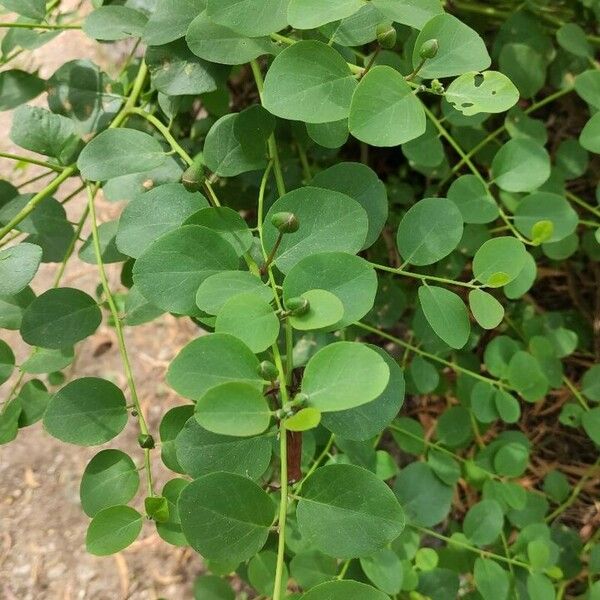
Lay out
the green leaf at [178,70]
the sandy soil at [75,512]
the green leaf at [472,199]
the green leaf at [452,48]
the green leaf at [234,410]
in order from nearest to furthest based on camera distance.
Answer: the green leaf at [234,410] → the green leaf at [452,48] → the green leaf at [178,70] → the green leaf at [472,199] → the sandy soil at [75,512]

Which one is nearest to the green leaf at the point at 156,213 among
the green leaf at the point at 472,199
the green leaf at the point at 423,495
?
the green leaf at the point at 472,199

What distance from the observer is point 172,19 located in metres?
0.56

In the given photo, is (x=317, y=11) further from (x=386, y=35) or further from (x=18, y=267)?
(x=18, y=267)

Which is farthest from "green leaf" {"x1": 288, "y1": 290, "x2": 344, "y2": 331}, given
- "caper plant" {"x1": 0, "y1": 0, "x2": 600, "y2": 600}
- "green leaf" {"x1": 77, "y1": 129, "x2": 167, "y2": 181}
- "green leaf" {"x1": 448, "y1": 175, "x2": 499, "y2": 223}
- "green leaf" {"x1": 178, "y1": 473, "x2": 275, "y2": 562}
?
"green leaf" {"x1": 448, "y1": 175, "x2": 499, "y2": 223}

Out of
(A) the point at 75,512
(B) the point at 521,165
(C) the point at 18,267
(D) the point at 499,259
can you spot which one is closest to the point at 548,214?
(B) the point at 521,165

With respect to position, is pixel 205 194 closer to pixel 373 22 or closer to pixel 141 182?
pixel 141 182

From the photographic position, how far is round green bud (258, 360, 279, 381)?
42 centimetres

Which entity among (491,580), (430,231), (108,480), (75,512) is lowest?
(75,512)

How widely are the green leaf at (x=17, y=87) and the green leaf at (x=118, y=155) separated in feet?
0.73

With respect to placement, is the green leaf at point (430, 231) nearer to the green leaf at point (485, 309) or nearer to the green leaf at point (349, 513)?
the green leaf at point (485, 309)

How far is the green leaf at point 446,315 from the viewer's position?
517 mm

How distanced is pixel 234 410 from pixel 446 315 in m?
0.21

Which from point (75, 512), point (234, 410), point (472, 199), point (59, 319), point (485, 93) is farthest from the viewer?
point (75, 512)

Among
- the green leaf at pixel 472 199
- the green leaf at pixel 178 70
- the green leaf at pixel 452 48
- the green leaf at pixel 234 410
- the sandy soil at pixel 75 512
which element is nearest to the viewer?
the green leaf at pixel 234 410
